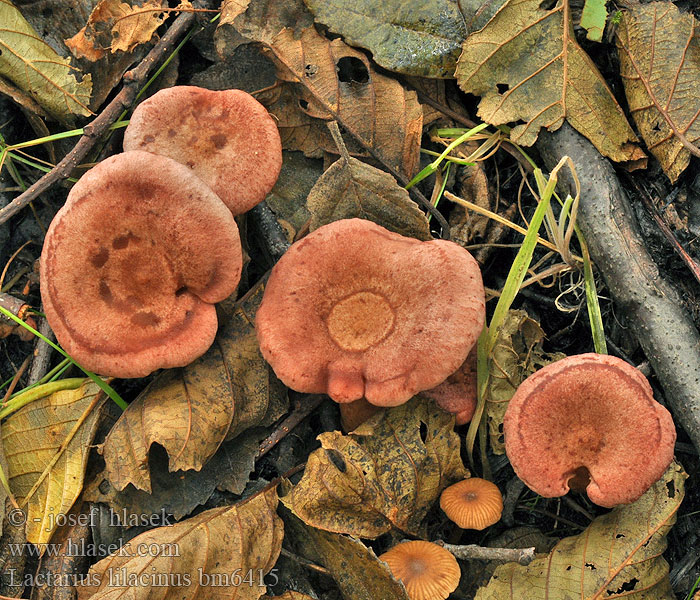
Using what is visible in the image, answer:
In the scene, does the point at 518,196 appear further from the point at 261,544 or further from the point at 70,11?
the point at 70,11

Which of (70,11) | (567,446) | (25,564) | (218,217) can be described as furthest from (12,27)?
(567,446)

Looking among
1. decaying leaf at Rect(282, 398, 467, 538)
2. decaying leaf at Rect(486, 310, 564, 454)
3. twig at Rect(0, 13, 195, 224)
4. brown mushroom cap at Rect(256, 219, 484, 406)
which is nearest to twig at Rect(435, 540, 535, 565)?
decaying leaf at Rect(282, 398, 467, 538)

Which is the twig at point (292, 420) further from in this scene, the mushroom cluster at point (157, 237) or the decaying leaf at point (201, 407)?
the mushroom cluster at point (157, 237)

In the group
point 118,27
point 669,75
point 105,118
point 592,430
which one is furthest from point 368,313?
point 118,27

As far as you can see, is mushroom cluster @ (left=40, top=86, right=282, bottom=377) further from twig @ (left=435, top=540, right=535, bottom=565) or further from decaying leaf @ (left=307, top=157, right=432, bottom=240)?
twig @ (left=435, top=540, right=535, bottom=565)

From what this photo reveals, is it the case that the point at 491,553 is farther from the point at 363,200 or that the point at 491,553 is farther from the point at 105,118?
the point at 105,118

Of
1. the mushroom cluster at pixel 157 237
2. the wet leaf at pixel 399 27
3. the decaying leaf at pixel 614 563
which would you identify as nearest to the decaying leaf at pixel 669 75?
the wet leaf at pixel 399 27
